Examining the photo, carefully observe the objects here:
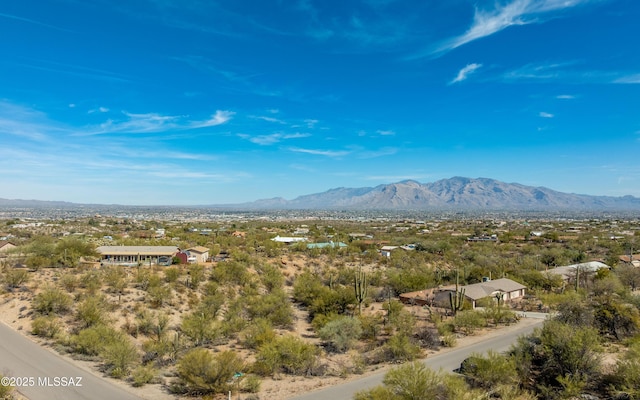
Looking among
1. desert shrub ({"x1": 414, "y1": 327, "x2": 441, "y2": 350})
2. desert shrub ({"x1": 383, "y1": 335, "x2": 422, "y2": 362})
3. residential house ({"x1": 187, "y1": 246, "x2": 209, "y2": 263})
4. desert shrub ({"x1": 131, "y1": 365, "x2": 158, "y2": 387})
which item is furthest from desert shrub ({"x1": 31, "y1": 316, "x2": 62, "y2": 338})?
residential house ({"x1": 187, "y1": 246, "x2": 209, "y2": 263})

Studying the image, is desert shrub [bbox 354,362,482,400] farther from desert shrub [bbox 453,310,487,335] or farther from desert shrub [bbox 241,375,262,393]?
desert shrub [bbox 453,310,487,335]

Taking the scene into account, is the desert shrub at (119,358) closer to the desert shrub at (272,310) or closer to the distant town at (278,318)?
the distant town at (278,318)

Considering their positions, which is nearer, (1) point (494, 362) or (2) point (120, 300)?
(1) point (494, 362)

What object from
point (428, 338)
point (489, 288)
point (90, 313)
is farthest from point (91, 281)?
point (489, 288)

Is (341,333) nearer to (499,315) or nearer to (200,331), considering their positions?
(200,331)

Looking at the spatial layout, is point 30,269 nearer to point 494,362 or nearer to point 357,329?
point 357,329

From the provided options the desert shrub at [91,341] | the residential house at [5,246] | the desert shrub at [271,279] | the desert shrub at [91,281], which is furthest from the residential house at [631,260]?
the residential house at [5,246]

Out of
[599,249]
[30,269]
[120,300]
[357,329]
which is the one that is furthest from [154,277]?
[599,249]
